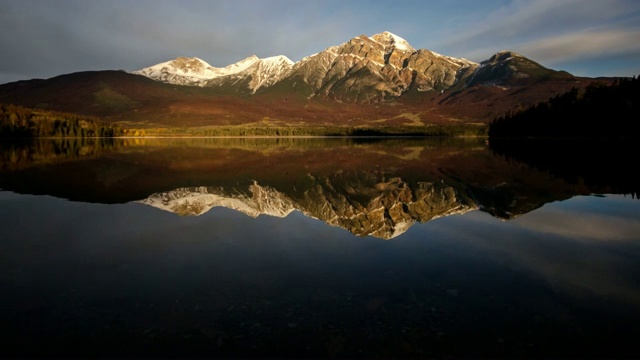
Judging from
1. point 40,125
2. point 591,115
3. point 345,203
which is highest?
point 591,115

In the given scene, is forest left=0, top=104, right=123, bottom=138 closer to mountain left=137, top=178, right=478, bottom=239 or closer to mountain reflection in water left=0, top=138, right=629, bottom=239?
mountain reflection in water left=0, top=138, right=629, bottom=239

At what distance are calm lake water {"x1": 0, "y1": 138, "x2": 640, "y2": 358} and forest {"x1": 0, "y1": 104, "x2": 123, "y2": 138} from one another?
14779cm

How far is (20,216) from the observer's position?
2373cm

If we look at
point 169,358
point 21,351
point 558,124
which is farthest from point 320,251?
point 558,124

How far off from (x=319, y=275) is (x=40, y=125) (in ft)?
586

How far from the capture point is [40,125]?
157 metres

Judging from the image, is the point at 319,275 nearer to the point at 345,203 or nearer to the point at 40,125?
the point at 345,203

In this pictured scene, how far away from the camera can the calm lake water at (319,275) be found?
962cm

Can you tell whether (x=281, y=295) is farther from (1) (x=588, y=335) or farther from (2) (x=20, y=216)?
(2) (x=20, y=216)

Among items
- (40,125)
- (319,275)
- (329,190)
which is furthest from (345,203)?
(40,125)

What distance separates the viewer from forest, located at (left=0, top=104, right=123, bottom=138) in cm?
14788

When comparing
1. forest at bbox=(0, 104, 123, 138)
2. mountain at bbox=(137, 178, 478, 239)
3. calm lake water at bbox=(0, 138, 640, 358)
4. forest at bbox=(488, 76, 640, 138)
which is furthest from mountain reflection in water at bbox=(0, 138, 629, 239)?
forest at bbox=(0, 104, 123, 138)

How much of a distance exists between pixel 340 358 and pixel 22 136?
18154 cm

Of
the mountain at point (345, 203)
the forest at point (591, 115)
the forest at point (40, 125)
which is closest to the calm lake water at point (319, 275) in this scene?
the mountain at point (345, 203)
